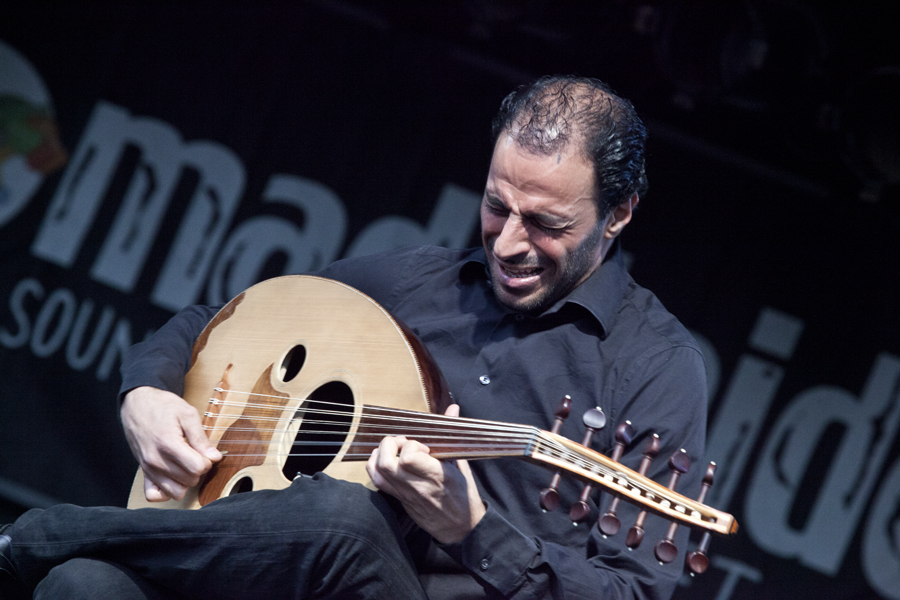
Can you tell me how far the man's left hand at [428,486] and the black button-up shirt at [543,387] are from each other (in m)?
0.04

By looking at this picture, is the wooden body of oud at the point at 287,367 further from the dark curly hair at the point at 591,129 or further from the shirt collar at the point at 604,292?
the dark curly hair at the point at 591,129

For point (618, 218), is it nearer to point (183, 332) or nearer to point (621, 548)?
point (621, 548)

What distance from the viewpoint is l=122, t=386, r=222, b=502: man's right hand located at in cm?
192

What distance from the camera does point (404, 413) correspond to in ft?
5.60

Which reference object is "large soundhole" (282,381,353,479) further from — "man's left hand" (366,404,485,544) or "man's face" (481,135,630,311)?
"man's face" (481,135,630,311)

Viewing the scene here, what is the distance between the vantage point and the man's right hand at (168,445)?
6.31 ft

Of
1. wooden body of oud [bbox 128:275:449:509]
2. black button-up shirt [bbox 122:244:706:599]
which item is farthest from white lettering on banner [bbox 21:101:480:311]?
wooden body of oud [bbox 128:275:449:509]

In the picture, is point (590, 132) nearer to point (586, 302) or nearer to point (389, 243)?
point (586, 302)

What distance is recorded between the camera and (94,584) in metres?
1.58

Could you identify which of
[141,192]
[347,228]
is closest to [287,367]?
[347,228]

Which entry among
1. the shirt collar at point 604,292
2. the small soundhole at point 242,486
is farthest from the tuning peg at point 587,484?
the small soundhole at point 242,486

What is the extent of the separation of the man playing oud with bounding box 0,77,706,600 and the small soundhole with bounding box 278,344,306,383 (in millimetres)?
233

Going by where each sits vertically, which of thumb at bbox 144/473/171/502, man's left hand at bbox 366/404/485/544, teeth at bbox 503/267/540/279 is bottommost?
thumb at bbox 144/473/171/502

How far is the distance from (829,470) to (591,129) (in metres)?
2.81
